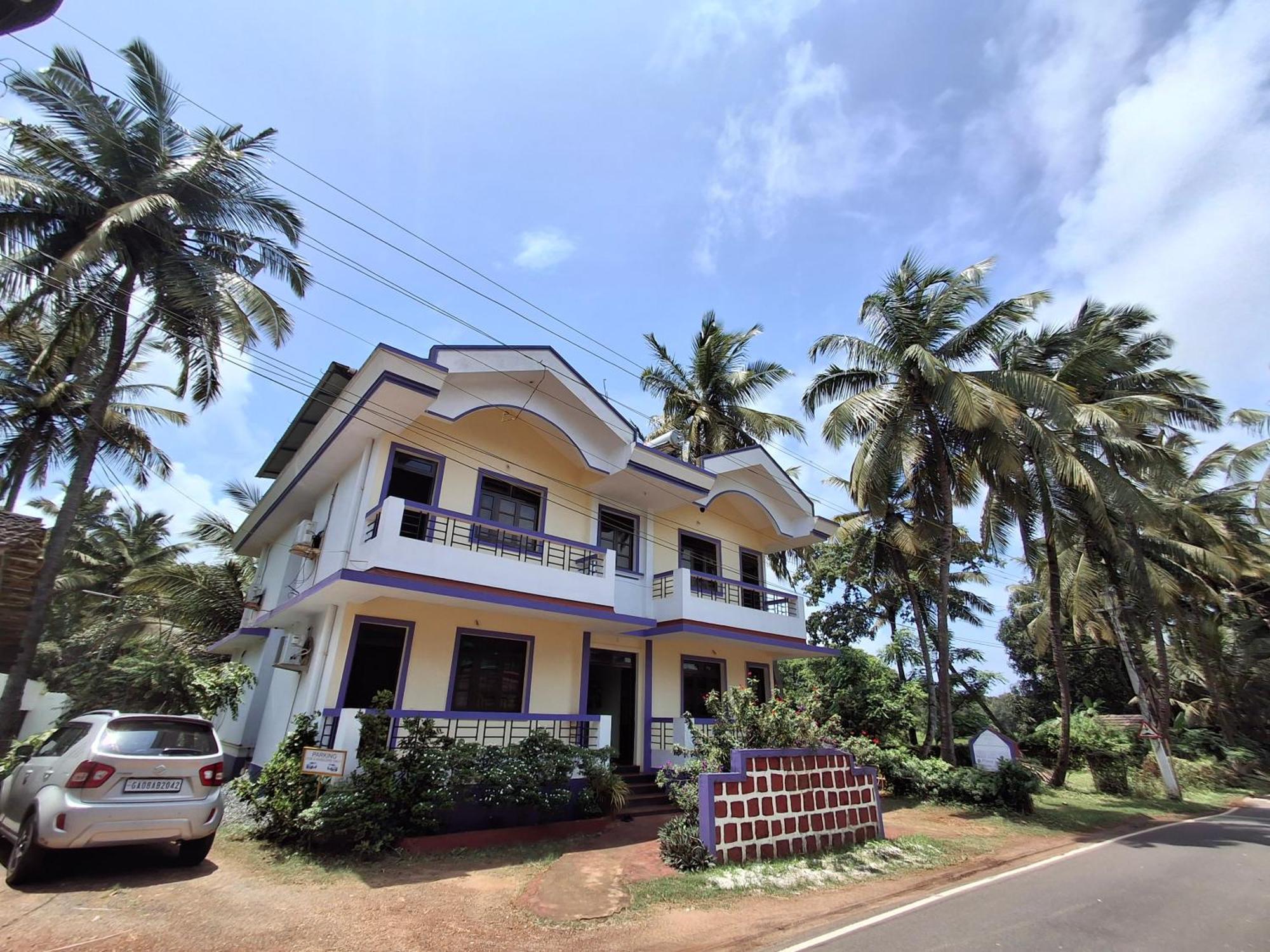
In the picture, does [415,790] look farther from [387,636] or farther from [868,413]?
[868,413]

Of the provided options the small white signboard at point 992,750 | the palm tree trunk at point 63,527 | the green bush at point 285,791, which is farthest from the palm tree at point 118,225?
the small white signboard at point 992,750

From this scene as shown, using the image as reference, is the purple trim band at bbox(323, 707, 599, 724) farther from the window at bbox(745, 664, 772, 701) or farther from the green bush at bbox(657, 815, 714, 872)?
the window at bbox(745, 664, 772, 701)

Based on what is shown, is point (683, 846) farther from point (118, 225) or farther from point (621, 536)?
point (118, 225)

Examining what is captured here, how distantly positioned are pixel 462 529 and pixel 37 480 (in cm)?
1836

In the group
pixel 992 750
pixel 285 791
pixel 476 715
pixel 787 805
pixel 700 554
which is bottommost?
pixel 787 805

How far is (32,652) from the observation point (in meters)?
11.0

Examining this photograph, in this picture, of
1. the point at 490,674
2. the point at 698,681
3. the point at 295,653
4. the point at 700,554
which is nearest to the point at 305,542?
the point at 295,653

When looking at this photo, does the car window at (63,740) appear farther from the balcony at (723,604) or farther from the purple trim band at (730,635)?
the balcony at (723,604)

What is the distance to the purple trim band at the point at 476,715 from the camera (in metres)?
8.90

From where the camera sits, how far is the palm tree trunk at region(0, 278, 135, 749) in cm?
1075

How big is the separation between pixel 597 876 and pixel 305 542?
8382 millimetres

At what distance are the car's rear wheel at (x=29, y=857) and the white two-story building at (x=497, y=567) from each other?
3.22 meters

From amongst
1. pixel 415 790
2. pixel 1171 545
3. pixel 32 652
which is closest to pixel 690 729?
pixel 415 790

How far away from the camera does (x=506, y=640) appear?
11094 mm
